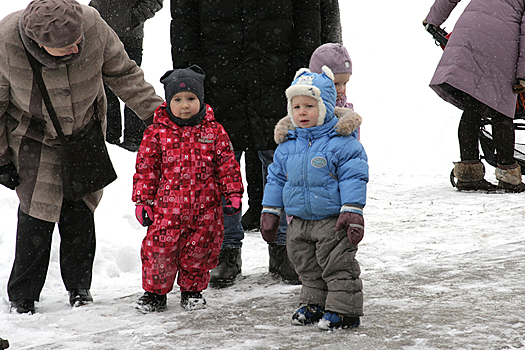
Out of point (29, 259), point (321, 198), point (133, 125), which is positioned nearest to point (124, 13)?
point (133, 125)

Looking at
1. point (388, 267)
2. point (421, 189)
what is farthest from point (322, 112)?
point (421, 189)

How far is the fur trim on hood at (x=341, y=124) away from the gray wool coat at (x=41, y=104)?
1.19 meters

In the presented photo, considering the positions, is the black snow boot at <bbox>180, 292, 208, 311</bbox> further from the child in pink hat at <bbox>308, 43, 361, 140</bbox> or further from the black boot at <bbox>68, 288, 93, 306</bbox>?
the child in pink hat at <bbox>308, 43, 361, 140</bbox>

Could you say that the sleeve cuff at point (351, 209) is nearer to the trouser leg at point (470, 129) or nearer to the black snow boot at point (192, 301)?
the black snow boot at point (192, 301)

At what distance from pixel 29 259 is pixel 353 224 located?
1906 millimetres

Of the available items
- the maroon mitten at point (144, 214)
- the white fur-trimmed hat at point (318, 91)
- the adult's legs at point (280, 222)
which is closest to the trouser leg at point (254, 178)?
the adult's legs at point (280, 222)

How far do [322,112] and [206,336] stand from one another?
4.05ft

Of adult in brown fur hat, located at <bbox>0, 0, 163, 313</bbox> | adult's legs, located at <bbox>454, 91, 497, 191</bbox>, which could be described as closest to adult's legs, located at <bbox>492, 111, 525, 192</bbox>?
adult's legs, located at <bbox>454, 91, 497, 191</bbox>

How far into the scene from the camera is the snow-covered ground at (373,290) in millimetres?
2814

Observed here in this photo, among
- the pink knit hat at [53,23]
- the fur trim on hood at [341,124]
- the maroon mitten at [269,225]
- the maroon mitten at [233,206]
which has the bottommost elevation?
the maroon mitten at [269,225]

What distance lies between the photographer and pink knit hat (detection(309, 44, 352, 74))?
12.4ft

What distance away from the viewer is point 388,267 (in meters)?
4.11

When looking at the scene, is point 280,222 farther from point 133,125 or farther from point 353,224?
point 133,125

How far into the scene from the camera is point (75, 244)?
145 inches
